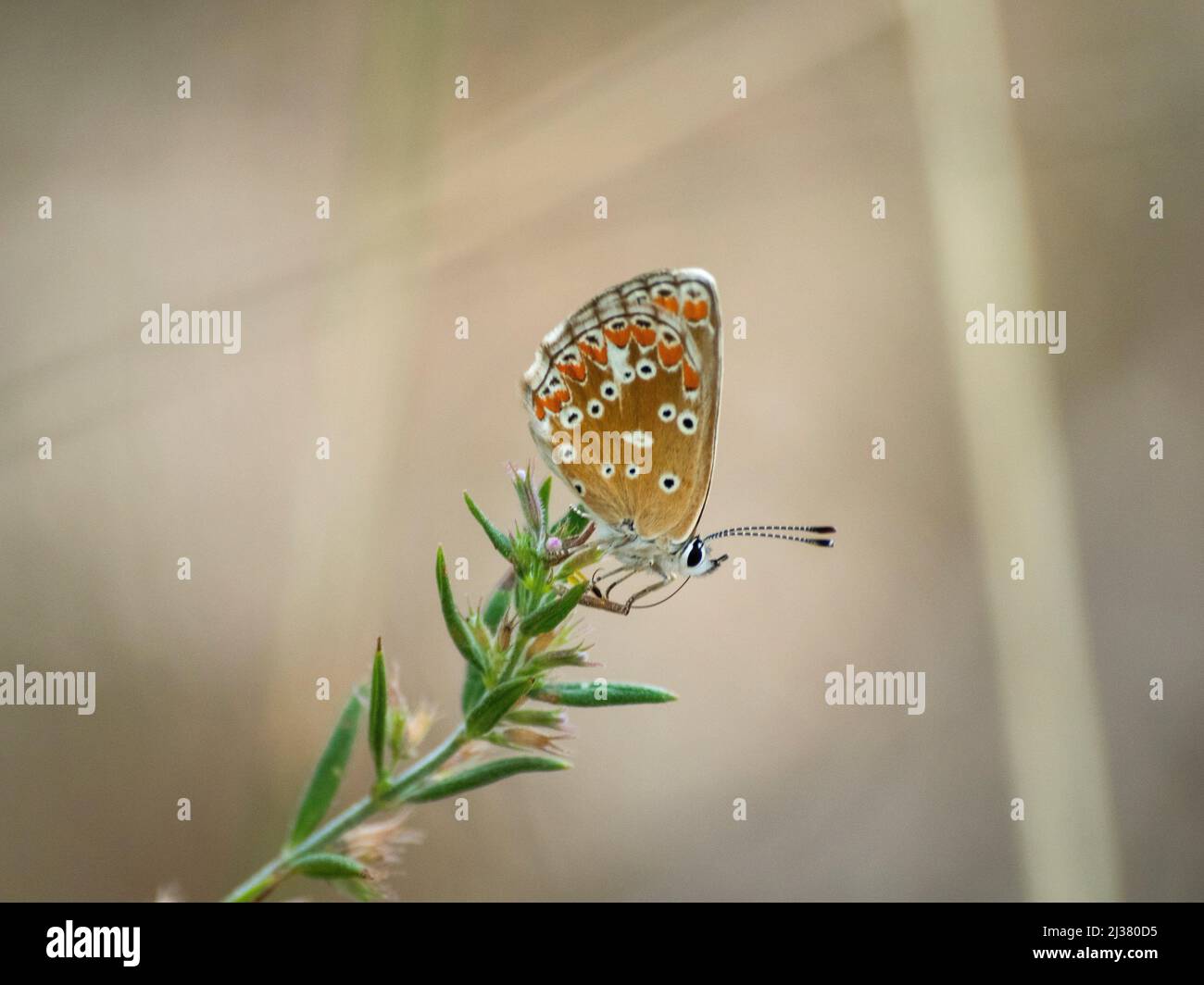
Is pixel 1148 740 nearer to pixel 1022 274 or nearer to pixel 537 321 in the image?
pixel 1022 274

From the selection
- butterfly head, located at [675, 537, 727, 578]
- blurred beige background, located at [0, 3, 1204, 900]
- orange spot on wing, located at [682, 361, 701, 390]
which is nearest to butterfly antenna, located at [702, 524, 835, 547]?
butterfly head, located at [675, 537, 727, 578]

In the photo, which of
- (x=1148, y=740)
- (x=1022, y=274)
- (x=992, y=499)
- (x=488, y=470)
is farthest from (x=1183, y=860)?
(x=488, y=470)

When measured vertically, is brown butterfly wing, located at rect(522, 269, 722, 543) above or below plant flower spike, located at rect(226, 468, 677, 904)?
above

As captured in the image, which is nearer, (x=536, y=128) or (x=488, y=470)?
(x=488, y=470)

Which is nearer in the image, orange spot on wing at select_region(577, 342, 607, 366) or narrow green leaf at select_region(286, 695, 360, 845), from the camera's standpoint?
narrow green leaf at select_region(286, 695, 360, 845)

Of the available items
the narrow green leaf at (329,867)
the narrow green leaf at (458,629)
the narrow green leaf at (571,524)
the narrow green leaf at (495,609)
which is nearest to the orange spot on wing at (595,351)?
the narrow green leaf at (571,524)

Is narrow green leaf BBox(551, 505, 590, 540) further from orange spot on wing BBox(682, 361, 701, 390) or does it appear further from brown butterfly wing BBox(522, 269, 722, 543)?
orange spot on wing BBox(682, 361, 701, 390)
